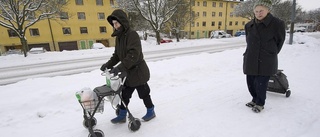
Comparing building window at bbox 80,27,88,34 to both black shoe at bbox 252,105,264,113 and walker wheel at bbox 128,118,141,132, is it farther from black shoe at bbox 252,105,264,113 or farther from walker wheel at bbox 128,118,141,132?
black shoe at bbox 252,105,264,113

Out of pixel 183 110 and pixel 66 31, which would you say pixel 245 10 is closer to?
pixel 66 31

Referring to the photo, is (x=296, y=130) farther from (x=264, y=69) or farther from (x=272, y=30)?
(x=272, y=30)

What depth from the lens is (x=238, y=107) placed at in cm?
332

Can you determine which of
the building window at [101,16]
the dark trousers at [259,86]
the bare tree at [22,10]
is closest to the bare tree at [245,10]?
the building window at [101,16]

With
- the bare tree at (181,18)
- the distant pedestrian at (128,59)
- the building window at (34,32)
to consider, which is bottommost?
the distant pedestrian at (128,59)

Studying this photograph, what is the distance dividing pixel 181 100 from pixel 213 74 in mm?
2274

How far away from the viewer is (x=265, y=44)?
2828mm

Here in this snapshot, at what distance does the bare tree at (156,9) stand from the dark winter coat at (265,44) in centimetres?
1632

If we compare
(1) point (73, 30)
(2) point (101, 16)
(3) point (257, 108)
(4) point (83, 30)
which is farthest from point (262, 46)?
(2) point (101, 16)

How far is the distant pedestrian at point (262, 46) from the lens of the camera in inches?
108

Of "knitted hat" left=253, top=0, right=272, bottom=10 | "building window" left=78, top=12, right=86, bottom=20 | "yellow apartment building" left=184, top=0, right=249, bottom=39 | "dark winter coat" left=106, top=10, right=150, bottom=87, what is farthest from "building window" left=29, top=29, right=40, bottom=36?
"knitted hat" left=253, top=0, right=272, bottom=10

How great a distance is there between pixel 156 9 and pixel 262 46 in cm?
1704

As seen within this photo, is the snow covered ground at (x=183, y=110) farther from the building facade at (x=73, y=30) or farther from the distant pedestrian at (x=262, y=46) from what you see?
the building facade at (x=73, y=30)

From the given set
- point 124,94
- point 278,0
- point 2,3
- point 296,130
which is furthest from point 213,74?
point 278,0
